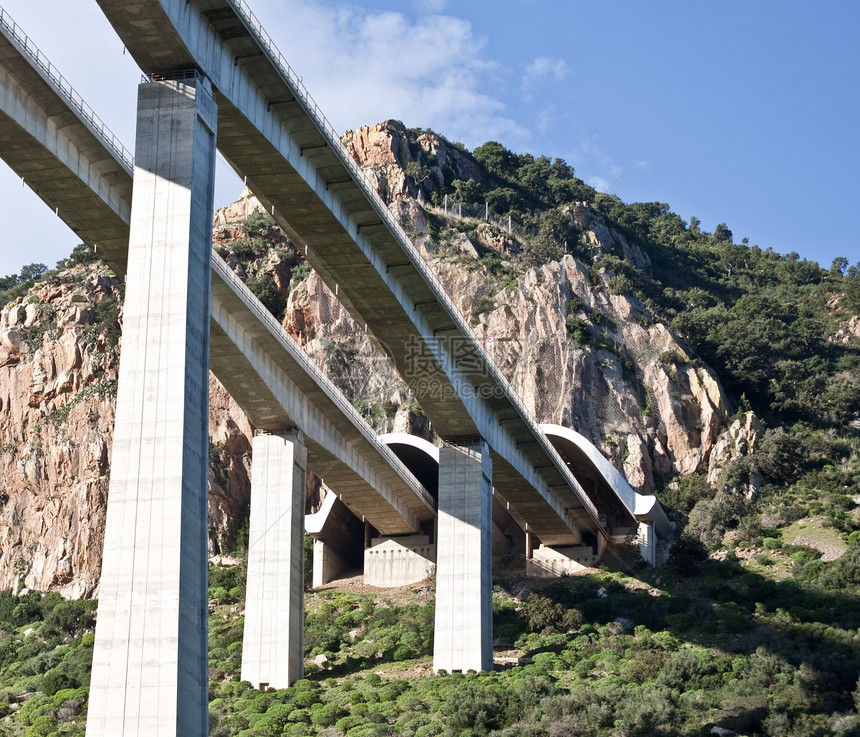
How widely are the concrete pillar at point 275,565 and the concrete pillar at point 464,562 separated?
5172mm

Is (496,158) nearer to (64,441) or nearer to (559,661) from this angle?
(64,441)

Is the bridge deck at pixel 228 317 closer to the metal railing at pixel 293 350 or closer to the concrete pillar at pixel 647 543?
the metal railing at pixel 293 350

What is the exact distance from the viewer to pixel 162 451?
77.4 feet

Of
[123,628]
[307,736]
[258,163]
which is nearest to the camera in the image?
[123,628]

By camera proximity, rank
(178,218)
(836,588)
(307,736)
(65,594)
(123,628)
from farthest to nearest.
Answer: (65,594), (836,588), (307,736), (178,218), (123,628)

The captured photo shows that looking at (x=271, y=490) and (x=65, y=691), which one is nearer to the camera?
(x=65, y=691)

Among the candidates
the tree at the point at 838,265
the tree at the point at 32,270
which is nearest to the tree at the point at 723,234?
the tree at the point at 838,265

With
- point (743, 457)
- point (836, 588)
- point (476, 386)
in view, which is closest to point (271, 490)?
point (476, 386)

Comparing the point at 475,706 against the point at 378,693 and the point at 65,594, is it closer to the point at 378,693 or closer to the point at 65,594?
the point at 378,693

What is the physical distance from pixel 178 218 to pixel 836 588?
110 feet

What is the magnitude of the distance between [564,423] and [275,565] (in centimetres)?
2772

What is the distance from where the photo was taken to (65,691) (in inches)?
1535

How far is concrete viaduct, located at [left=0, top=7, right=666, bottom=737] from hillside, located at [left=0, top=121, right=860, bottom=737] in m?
4.57

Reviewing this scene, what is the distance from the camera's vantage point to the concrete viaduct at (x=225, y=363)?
2294cm
